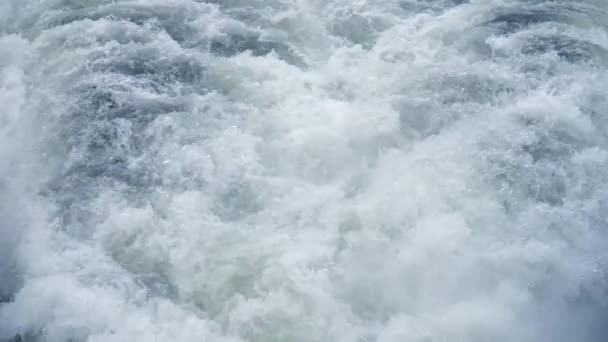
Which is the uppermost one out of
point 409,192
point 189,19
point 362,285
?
point 189,19

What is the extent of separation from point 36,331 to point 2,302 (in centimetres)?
65

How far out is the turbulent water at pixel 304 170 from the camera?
6.42 m

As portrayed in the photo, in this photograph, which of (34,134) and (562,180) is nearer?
(562,180)

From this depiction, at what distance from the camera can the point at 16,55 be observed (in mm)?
9516

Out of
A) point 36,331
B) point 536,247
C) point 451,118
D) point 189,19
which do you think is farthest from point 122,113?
point 536,247

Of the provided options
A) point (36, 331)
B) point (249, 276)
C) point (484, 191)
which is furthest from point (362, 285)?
point (36, 331)

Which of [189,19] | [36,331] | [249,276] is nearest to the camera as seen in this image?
[36,331]

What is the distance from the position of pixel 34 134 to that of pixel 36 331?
11.1 ft

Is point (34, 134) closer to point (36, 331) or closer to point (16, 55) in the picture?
point (16, 55)

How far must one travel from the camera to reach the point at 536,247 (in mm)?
6910

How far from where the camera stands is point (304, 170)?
782cm

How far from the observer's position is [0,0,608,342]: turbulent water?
21.1ft

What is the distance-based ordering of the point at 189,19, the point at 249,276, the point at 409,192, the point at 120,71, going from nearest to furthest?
the point at 249,276 → the point at 409,192 → the point at 120,71 → the point at 189,19

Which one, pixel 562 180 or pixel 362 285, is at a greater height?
pixel 562 180
